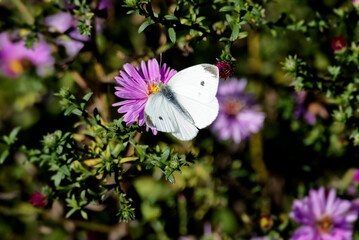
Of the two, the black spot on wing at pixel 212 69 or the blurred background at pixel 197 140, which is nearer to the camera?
the black spot on wing at pixel 212 69

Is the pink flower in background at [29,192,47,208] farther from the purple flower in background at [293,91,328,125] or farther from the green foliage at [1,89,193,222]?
the purple flower in background at [293,91,328,125]

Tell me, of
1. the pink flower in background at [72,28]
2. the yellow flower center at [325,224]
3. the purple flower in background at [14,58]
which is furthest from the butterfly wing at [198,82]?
the purple flower in background at [14,58]

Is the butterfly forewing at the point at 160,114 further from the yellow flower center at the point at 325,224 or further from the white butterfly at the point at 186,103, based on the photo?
the yellow flower center at the point at 325,224

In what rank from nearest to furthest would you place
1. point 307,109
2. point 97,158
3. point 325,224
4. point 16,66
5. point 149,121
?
1. point 149,121
2. point 97,158
3. point 325,224
4. point 307,109
5. point 16,66

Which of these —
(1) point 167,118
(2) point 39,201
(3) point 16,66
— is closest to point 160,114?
(1) point 167,118

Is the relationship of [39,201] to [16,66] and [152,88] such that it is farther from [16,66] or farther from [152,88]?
[16,66]

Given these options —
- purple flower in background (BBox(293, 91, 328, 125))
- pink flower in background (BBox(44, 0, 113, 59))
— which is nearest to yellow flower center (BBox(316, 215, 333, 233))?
purple flower in background (BBox(293, 91, 328, 125))
